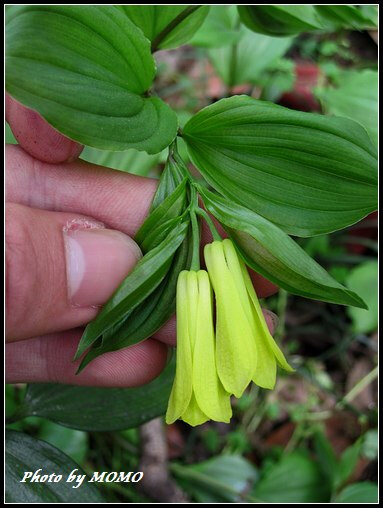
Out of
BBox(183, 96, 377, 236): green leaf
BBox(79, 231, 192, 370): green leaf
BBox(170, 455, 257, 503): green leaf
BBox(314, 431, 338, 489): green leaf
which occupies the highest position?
BBox(183, 96, 377, 236): green leaf

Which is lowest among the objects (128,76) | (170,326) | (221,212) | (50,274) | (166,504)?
(166,504)

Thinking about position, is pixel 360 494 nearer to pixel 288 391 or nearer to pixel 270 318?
pixel 288 391

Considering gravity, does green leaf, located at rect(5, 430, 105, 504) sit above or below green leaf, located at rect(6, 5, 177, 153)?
below

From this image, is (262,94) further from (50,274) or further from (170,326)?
(50,274)

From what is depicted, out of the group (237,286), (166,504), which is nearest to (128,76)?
(237,286)

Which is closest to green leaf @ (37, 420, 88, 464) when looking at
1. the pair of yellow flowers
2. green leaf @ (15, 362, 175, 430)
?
green leaf @ (15, 362, 175, 430)

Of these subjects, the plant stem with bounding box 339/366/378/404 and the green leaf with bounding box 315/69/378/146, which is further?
the plant stem with bounding box 339/366/378/404

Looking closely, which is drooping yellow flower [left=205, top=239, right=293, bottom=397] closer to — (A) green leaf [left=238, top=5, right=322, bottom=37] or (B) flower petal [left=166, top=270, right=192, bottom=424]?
(B) flower petal [left=166, top=270, right=192, bottom=424]
